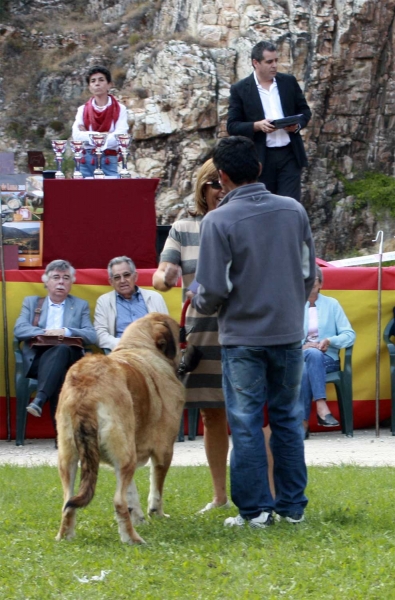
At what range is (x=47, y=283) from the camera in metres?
8.97

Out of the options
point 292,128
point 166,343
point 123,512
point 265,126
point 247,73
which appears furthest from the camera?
point 247,73

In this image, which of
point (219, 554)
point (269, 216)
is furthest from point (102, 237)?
point (219, 554)

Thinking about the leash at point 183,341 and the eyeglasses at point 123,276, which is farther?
the eyeglasses at point 123,276

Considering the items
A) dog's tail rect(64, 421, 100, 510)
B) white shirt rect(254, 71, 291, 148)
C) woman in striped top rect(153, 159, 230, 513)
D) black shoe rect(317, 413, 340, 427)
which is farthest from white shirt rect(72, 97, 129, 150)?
dog's tail rect(64, 421, 100, 510)

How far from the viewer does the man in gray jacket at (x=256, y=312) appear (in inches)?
184

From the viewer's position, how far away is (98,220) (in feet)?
31.3

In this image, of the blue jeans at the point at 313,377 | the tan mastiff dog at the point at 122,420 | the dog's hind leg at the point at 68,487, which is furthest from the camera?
the blue jeans at the point at 313,377

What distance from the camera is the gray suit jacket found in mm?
8875

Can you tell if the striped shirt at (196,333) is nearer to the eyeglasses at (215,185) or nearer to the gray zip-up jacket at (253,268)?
the eyeglasses at (215,185)

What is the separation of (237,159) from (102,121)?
20.2ft

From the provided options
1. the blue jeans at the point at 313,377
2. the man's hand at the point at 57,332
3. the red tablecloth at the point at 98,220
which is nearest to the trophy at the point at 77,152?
the red tablecloth at the point at 98,220

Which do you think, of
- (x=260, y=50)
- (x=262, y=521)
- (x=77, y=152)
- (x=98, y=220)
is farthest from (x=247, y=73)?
(x=262, y=521)

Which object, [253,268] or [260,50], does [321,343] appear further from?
[253,268]

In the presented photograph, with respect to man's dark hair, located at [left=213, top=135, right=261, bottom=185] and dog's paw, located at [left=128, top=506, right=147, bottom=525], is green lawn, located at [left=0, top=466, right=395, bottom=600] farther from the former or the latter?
man's dark hair, located at [left=213, top=135, right=261, bottom=185]
